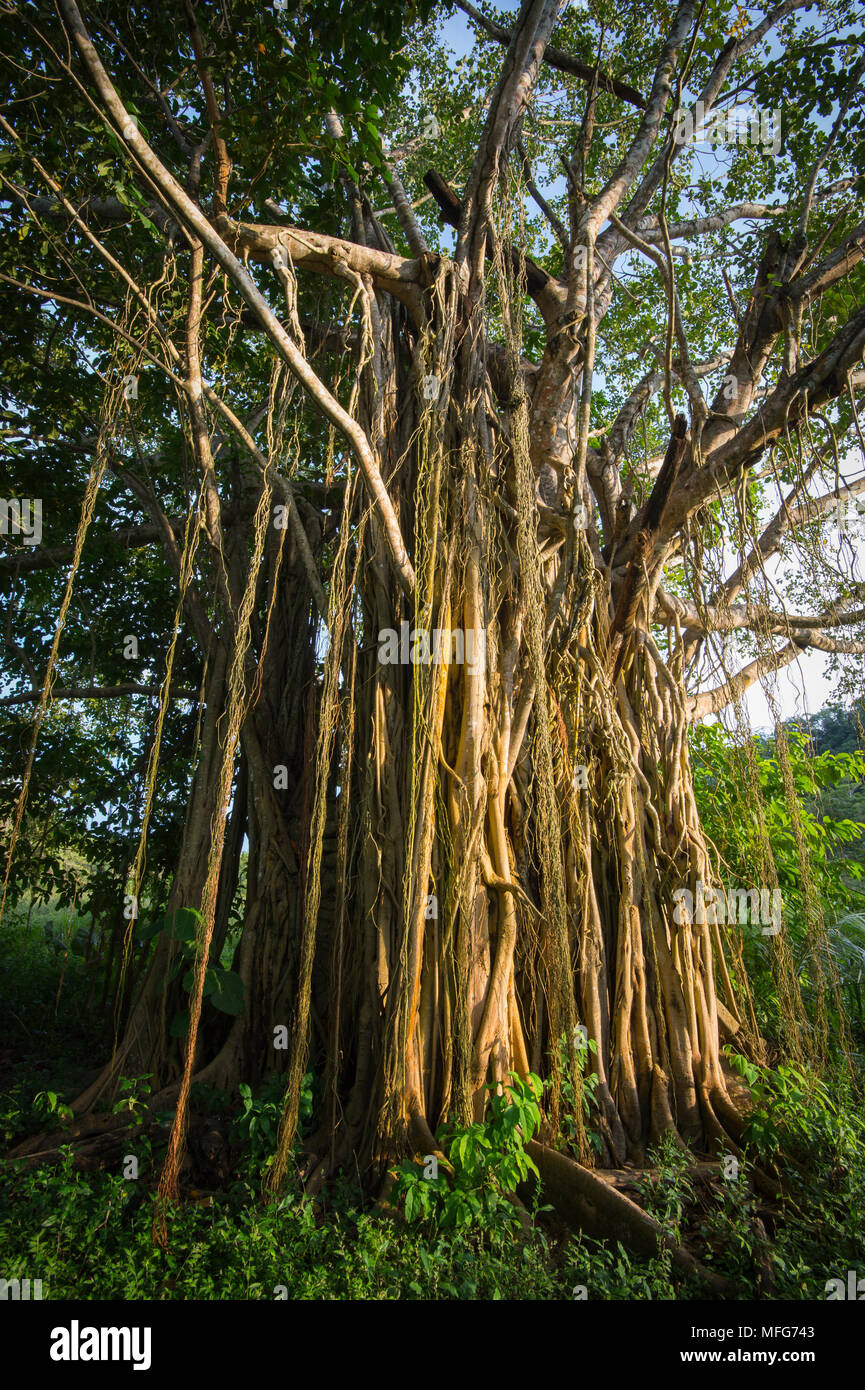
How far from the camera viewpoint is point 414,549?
9.99 feet

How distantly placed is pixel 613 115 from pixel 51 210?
12.5ft

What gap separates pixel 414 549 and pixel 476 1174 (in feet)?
7.22

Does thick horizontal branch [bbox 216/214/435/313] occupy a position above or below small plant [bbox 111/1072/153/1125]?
above

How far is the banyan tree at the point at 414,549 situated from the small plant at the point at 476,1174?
0.13 meters

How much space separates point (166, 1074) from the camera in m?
3.11

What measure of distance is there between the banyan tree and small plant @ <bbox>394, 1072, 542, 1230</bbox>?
0.41ft

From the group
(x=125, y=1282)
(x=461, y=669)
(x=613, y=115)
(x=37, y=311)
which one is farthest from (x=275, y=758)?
(x=613, y=115)

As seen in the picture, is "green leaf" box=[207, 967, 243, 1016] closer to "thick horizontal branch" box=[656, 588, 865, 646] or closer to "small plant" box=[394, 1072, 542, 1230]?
"small plant" box=[394, 1072, 542, 1230]

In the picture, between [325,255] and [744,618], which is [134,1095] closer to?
[325,255]

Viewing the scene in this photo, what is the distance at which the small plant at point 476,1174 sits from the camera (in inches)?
84.4

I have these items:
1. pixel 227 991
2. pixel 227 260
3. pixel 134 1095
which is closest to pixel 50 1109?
pixel 134 1095

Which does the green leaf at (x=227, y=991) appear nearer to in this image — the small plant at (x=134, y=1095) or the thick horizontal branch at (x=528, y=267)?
the small plant at (x=134, y=1095)

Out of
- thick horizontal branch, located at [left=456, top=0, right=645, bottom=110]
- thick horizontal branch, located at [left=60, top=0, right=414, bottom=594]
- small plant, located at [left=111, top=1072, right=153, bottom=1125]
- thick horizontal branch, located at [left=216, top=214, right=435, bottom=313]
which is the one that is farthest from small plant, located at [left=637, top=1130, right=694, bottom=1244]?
thick horizontal branch, located at [left=456, top=0, right=645, bottom=110]

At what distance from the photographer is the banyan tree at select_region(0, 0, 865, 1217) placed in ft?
8.60
